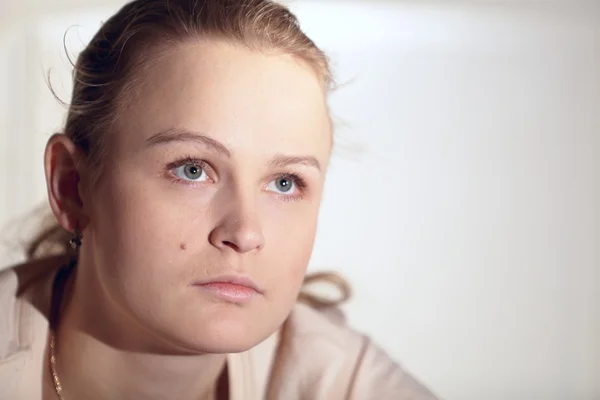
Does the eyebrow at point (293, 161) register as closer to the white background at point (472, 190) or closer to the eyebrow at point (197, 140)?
the eyebrow at point (197, 140)

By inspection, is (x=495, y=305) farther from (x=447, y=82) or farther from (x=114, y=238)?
(x=114, y=238)

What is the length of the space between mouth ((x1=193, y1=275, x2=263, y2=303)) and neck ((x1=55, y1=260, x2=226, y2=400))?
0.13 metres

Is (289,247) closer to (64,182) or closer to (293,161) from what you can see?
(293,161)

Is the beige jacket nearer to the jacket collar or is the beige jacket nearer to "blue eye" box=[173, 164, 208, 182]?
the jacket collar

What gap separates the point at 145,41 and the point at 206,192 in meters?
0.17

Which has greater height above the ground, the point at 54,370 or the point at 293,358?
the point at 293,358

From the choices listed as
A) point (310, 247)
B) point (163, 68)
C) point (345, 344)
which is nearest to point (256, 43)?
point (163, 68)

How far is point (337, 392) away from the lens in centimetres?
93

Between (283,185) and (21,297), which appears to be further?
(21,297)

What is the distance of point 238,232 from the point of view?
2.44 feet

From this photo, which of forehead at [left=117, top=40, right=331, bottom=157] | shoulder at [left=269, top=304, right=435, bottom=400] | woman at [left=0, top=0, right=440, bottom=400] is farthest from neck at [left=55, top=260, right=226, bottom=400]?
forehead at [left=117, top=40, right=331, bottom=157]

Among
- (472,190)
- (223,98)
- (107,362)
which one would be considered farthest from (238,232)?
(472,190)

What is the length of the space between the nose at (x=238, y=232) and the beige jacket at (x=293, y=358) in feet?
0.75

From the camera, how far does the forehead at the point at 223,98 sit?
2.47 ft
